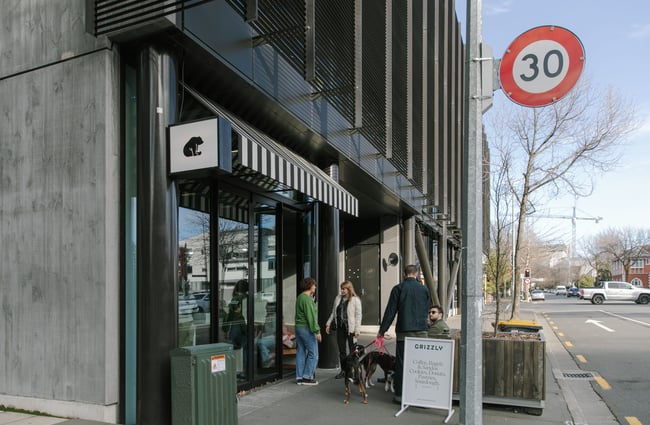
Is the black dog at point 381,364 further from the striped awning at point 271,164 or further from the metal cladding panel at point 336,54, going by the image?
the metal cladding panel at point 336,54

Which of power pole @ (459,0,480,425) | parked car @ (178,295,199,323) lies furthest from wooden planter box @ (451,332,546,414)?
parked car @ (178,295,199,323)

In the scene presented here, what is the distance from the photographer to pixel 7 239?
7.29 meters

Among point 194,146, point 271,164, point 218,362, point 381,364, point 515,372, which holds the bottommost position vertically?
point 381,364

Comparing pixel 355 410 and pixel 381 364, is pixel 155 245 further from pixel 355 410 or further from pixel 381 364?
pixel 381 364

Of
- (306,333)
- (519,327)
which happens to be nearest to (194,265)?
(306,333)

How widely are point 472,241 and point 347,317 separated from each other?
4.80 metres

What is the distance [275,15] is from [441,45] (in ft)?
55.5

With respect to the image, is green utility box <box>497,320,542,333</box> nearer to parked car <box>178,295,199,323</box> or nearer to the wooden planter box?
the wooden planter box

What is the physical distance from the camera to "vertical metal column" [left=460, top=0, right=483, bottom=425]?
5426mm

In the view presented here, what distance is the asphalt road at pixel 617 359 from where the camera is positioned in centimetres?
855

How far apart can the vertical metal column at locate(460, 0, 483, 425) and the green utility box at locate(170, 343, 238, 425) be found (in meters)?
2.52

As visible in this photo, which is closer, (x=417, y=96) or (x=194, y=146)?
(x=194, y=146)

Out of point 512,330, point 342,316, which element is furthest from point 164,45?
point 512,330

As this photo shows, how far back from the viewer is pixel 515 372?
7.56m
